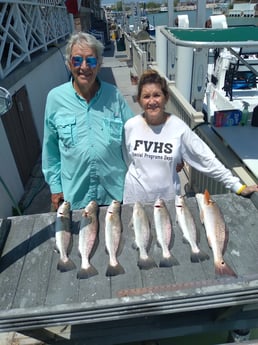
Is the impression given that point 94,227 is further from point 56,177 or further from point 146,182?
point 56,177

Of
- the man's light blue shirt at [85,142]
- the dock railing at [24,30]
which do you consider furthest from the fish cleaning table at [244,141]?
the dock railing at [24,30]

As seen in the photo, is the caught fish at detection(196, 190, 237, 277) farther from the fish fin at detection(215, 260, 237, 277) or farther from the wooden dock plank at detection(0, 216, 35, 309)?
the wooden dock plank at detection(0, 216, 35, 309)

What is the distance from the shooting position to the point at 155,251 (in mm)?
2021

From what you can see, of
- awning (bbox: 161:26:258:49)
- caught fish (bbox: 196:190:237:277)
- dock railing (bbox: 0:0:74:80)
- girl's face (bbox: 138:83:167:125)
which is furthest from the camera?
dock railing (bbox: 0:0:74:80)

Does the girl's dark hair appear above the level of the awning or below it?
below

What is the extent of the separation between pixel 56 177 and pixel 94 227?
2.95 ft

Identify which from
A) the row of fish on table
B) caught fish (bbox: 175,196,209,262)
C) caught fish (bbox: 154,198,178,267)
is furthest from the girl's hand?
caught fish (bbox: 154,198,178,267)

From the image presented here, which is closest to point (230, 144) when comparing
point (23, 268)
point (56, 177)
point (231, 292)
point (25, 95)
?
point (56, 177)

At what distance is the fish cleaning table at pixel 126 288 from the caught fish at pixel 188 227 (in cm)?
4

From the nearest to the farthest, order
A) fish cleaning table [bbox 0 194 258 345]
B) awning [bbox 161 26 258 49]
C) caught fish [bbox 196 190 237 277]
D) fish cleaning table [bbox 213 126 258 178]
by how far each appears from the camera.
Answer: fish cleaning table [bbox 0 194 258 345] < caught fish [bbox 196 190 237 277] < awning [bbox 161 26 258 49] < fish cleaning table [bbox 213 126 258 178]

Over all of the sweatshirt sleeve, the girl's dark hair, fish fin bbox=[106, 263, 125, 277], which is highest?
the girl's dark hair

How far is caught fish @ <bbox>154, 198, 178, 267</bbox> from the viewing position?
1935 millimetres

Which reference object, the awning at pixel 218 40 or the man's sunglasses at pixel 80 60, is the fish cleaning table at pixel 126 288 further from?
the awning at pixel 218 40

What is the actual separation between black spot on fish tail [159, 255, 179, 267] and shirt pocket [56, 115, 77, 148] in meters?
1.25
